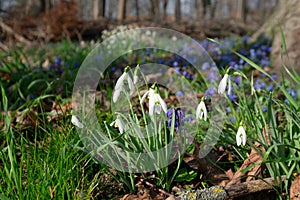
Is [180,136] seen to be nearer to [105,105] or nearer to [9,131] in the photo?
[9,131]

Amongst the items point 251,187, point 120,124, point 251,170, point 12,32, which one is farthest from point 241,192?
point 12,32


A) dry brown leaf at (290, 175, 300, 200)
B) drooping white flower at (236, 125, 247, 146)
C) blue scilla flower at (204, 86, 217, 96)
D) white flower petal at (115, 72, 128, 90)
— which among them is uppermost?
white flower petal at (115, 72, 128, 90)

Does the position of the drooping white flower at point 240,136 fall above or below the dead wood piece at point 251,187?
above

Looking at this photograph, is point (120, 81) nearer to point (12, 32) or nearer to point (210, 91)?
point (210, 91)

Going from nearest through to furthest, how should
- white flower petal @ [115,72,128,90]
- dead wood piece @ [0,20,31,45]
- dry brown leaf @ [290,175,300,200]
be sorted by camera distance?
white flower petal @ [115,72,128,90]
dry brown leaf @ [290,175,300,200]
dead wood piece @ [0,20,31,45]

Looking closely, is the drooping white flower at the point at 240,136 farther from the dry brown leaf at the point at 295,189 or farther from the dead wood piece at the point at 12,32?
the dead wood piece at the point at 12,32

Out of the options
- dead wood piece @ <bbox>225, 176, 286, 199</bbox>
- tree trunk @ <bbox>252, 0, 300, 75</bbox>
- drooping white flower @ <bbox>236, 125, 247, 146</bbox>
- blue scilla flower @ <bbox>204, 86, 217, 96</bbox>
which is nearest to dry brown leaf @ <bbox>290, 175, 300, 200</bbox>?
dead wood piece @ <bbox>225, 176, 286, 199</bbox>

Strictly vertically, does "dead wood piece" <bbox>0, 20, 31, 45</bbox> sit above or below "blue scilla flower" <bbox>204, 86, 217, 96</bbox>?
above

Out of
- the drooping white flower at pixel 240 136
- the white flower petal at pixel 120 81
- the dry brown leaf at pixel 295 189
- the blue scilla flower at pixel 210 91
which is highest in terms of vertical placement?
the white flower petal at pixel 120 81

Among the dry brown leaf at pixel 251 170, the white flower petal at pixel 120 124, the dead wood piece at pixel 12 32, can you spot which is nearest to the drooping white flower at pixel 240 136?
the dry brown leaf at pixel 251 170

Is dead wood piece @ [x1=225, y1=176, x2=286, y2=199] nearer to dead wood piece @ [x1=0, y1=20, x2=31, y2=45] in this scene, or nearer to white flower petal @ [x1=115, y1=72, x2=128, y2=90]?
white flower petal @ [x1=115, y1=72, x2=128, y2=90]

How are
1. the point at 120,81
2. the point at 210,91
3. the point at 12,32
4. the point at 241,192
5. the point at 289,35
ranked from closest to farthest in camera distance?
the point at 120,81, the point at 241,192, the point at 210,91, the point at 289,35, the point at 12,32

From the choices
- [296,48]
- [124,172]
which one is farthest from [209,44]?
[124,172]

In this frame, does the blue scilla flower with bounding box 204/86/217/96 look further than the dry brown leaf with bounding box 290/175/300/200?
Yes
